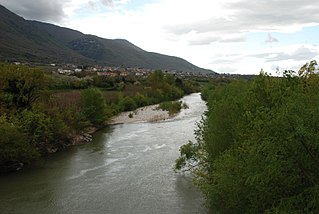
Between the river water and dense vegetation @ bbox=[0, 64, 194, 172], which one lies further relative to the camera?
dense vegetation @ bbox=[0, 64, 194, 172]

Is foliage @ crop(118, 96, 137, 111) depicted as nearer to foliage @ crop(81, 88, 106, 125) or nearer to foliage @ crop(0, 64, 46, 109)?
foliage @ crop(81, 88, 106, 125)

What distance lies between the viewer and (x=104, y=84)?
3108 inches

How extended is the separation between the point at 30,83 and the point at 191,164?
17002 millimetres

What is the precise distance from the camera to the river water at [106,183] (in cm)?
1967

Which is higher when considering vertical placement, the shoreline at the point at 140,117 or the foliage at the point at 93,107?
the foliage at the point at 93,107

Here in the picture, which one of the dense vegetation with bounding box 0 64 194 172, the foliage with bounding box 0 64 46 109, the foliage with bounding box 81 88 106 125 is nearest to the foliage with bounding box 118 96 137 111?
the dense vegetation with bounding box 0 64 194 172

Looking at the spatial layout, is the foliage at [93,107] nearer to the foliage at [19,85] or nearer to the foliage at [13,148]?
the foliage at [19,85]

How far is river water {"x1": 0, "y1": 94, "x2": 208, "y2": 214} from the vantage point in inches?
774

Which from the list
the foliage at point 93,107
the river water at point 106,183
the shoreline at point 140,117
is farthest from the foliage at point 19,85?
the shoreline at point 140,117

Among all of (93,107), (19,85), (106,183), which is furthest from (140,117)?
(106,183)

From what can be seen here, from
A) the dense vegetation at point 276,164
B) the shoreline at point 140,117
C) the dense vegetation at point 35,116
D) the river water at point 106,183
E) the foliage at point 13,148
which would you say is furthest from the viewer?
the shoreline at point 140,117

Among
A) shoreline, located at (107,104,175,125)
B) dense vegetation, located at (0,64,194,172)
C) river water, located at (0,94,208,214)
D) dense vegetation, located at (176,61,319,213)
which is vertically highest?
dense vegetation, located at (176,61,319,213)

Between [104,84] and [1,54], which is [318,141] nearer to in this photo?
[104,84]

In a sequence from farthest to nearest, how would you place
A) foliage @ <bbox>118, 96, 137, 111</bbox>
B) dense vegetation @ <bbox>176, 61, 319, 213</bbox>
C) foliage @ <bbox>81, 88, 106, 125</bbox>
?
1. foliage @ <bbox>118, 96, 137, 111</bbox>
2. foliage @ <bbox>81, 88, 106, 125</bbox>
3. dense vegetation @ <bbox>176, 61, 319, 213</bbox>
